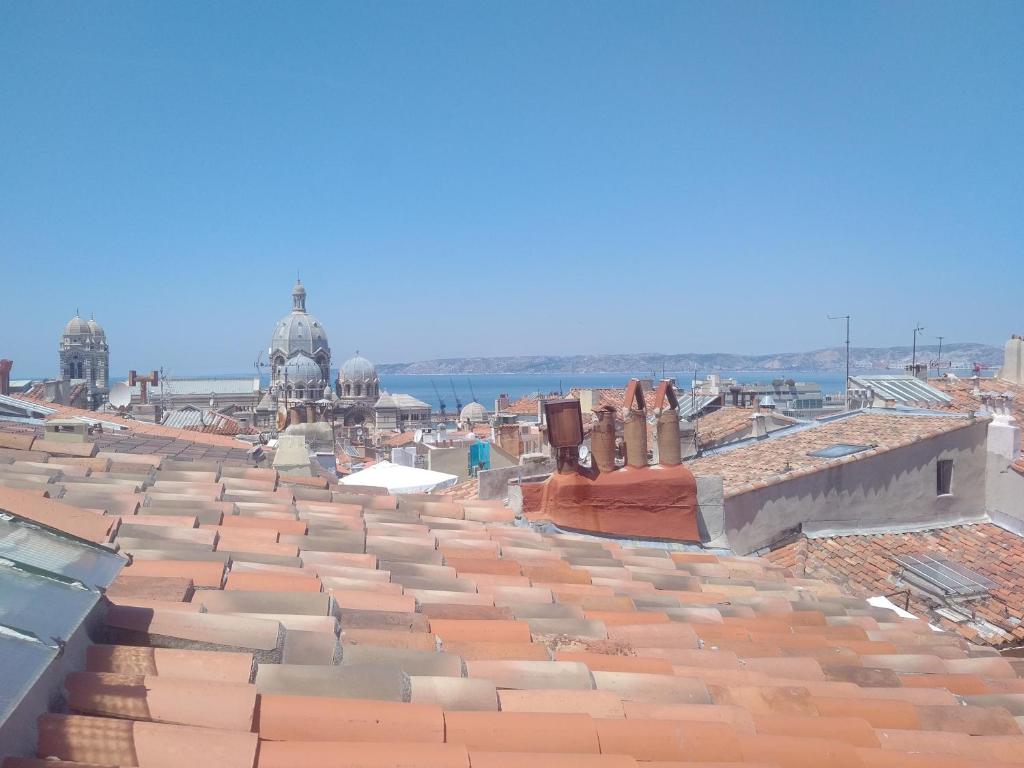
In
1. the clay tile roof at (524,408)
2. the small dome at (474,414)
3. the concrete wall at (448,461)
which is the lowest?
the small dome at (474,414)

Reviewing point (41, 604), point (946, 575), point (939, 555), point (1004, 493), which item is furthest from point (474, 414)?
point (41, 604)

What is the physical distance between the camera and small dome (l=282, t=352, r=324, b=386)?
3268 inches

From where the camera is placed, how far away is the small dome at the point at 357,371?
8688cm

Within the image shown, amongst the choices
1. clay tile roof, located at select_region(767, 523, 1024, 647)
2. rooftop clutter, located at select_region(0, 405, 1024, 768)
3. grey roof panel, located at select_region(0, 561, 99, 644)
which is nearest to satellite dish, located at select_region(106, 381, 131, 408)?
clay tile roof, located at select_region(767, 523, 1024, 647)

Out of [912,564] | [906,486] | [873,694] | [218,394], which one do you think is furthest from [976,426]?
[218,394]

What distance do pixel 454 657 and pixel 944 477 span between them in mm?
12481

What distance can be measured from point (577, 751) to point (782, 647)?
1991 millimetres

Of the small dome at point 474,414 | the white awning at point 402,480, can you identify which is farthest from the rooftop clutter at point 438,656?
the small dome at point 474,414

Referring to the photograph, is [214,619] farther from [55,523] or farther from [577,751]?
[577,751]

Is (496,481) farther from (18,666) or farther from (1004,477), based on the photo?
(18,666)

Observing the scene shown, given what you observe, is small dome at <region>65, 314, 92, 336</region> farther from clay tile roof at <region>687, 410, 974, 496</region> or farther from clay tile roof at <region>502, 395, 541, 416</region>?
clay tile roof at <region>687, 410, 974, 496</region>

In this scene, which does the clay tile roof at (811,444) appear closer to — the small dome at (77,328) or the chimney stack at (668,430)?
the chimney stack at (668,430)

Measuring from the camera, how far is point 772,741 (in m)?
2.62

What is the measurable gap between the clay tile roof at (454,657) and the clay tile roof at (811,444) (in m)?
6.59
